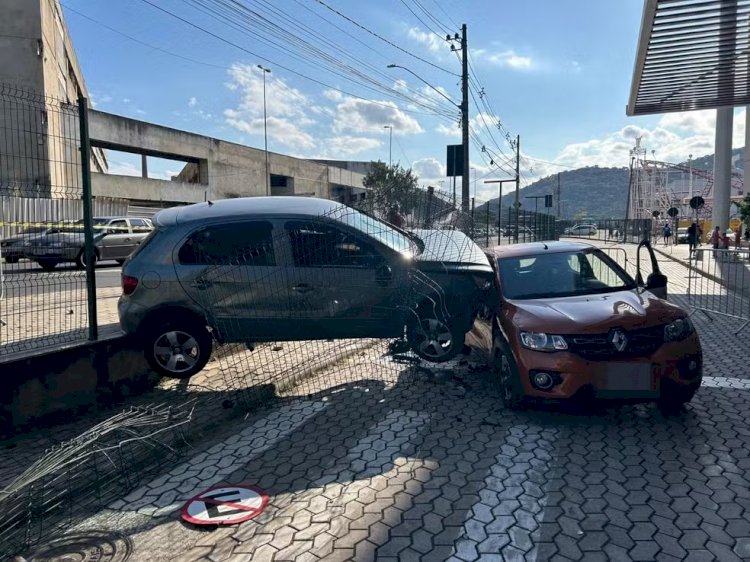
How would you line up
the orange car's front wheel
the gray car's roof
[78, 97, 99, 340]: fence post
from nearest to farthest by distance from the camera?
the orange car's front wheel, [78, 97, 99, 340]: fence post, the gray car's roof

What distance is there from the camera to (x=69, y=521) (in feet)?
11.5

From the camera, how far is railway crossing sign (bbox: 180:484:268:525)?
340cm

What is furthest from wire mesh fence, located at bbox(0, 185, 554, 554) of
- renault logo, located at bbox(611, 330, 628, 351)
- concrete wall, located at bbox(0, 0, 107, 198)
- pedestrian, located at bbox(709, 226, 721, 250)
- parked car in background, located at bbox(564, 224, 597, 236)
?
parked car in background, located at bbox(564, 224, 597, 236)

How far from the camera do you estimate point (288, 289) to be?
5.78 metres

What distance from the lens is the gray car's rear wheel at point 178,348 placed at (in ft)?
19.1

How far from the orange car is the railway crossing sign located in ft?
7.85

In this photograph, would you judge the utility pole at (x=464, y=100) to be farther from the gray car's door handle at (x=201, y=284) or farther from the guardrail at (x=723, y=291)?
the gray car's door handle at (x=201, y=284)

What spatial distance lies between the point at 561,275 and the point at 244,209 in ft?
12.0

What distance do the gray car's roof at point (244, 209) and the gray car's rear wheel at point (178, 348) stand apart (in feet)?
3.98

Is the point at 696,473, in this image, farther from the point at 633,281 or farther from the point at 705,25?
the point at 705,25

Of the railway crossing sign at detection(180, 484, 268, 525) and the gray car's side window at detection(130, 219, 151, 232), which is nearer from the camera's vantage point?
the railway crossing sign at detection(180, 484, 268, 525)

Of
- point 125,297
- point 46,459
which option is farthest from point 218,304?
point 46,459

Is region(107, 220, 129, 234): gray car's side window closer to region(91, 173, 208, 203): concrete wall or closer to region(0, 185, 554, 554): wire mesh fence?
region(0, 185, 554, 554): wire mesh fence

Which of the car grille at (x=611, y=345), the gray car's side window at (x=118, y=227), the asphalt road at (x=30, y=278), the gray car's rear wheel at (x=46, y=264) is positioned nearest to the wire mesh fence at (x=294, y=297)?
the asphalt road at (x=30, y=278)
